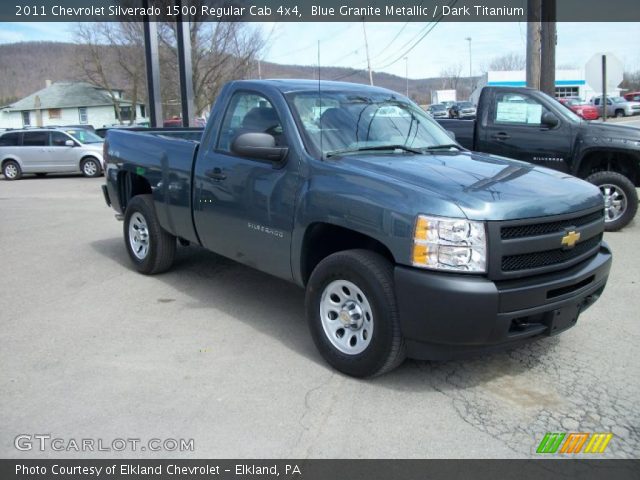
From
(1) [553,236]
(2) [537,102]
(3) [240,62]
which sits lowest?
(1) [553,236]

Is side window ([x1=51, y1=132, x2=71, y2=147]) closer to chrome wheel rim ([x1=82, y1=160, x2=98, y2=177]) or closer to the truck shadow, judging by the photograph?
chrome wheel rim ([x1=82, y1=160, x2=98, y2=177])

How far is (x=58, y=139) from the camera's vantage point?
20234 millimetres

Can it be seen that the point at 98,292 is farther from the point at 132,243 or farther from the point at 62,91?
the point at 62,91

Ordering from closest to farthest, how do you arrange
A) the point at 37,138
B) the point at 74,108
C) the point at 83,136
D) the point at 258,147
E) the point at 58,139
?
1. the point at 258,147
2. the point at 58,139
3. the point at 37,138
4. the point at 83,136
5. the point at 74,108

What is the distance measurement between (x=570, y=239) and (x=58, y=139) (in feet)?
65.2

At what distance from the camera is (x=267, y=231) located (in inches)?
182

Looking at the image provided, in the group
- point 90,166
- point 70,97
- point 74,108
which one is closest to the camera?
point 90,166

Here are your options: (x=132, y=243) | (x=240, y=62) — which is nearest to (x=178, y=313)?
(x=132, y=243)

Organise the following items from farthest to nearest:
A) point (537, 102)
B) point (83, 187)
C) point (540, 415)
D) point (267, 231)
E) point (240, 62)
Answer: point (240, 62), point (83, 187), point (537, 102), point (267, 231), point (540, 415)

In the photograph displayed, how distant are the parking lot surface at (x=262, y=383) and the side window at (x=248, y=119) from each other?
5.24ft

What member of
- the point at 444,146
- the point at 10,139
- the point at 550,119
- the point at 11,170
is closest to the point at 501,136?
the point at 550,119

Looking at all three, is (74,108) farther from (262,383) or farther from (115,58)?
(262,383)

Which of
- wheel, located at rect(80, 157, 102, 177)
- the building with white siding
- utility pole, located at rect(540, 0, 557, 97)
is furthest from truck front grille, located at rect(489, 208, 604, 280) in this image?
the building with white siding
